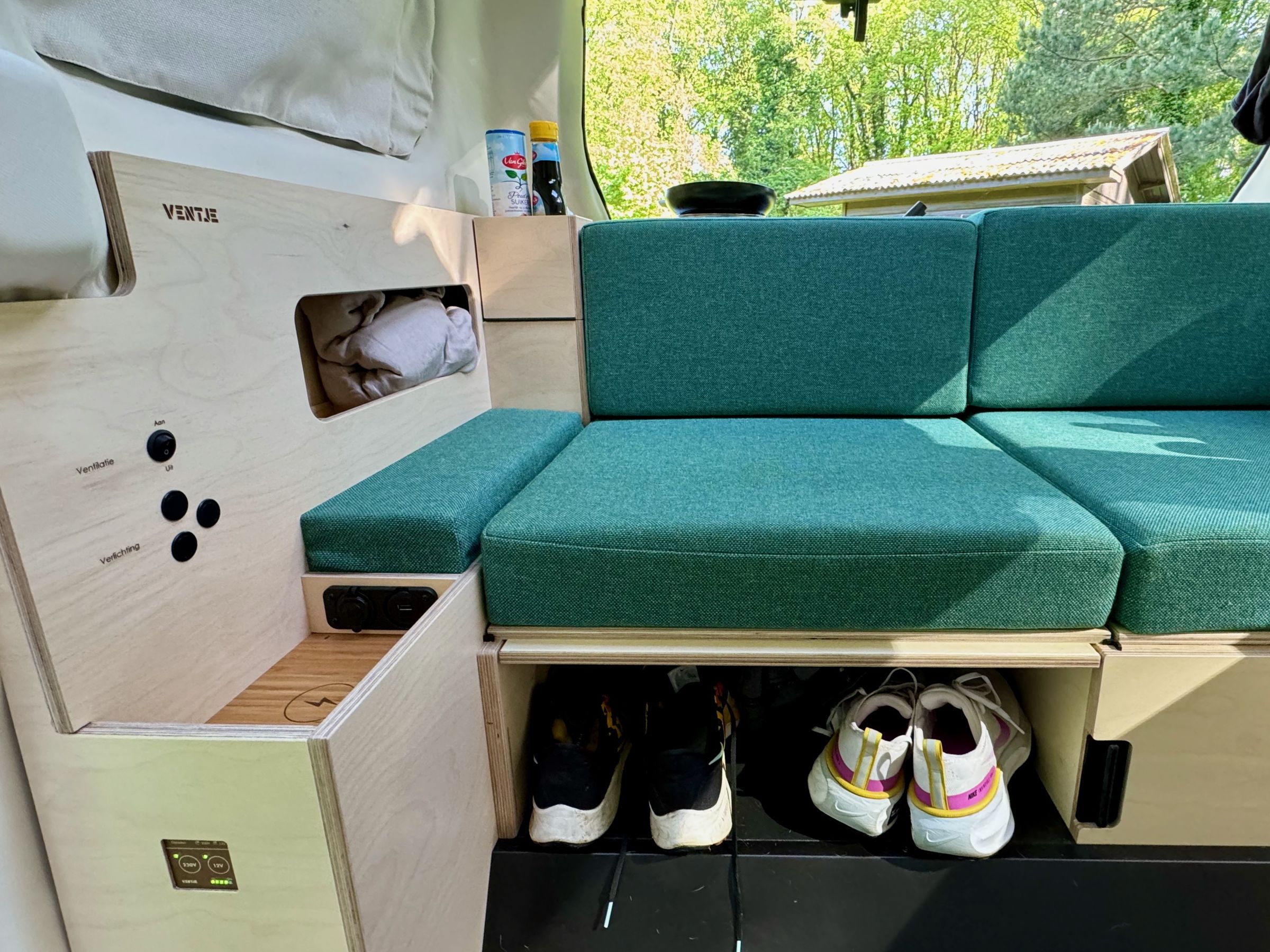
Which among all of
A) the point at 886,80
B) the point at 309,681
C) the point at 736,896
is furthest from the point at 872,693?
the point at 886,80

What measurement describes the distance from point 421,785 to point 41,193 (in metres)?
0.60

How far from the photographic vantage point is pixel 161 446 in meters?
0.64

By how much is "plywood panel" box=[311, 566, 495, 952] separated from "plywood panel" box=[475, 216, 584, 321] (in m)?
0.78

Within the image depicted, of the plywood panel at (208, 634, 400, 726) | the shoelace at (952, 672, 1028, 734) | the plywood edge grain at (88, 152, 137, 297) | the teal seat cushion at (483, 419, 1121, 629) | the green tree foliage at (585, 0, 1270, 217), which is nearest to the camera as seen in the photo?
the plywood edge grain at (88, 152, 137, 297)

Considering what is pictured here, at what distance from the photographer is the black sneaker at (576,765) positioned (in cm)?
89

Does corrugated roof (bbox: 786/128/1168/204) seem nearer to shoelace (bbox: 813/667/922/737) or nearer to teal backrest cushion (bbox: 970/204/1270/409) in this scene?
teal backrest cushion (bbox: 970/204/1270/409)

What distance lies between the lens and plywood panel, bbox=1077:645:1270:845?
0.82 metres

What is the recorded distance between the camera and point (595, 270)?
4.80ft

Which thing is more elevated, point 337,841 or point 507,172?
point 507,172

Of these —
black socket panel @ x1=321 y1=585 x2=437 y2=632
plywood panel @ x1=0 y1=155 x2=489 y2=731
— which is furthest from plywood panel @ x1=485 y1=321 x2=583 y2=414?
black socket panel @ x1=321 y1=585 x2=437 y2=632

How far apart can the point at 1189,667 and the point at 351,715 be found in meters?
0.95

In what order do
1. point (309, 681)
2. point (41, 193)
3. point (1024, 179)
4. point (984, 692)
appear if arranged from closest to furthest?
point (41, 193) → point (309, 681) → point (984, 692) → point (1024, 179)

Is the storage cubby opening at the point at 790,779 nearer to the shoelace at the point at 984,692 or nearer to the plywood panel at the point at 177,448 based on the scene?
the shoelace at the point at 984,692

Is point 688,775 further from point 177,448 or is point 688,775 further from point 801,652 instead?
point 177,448
